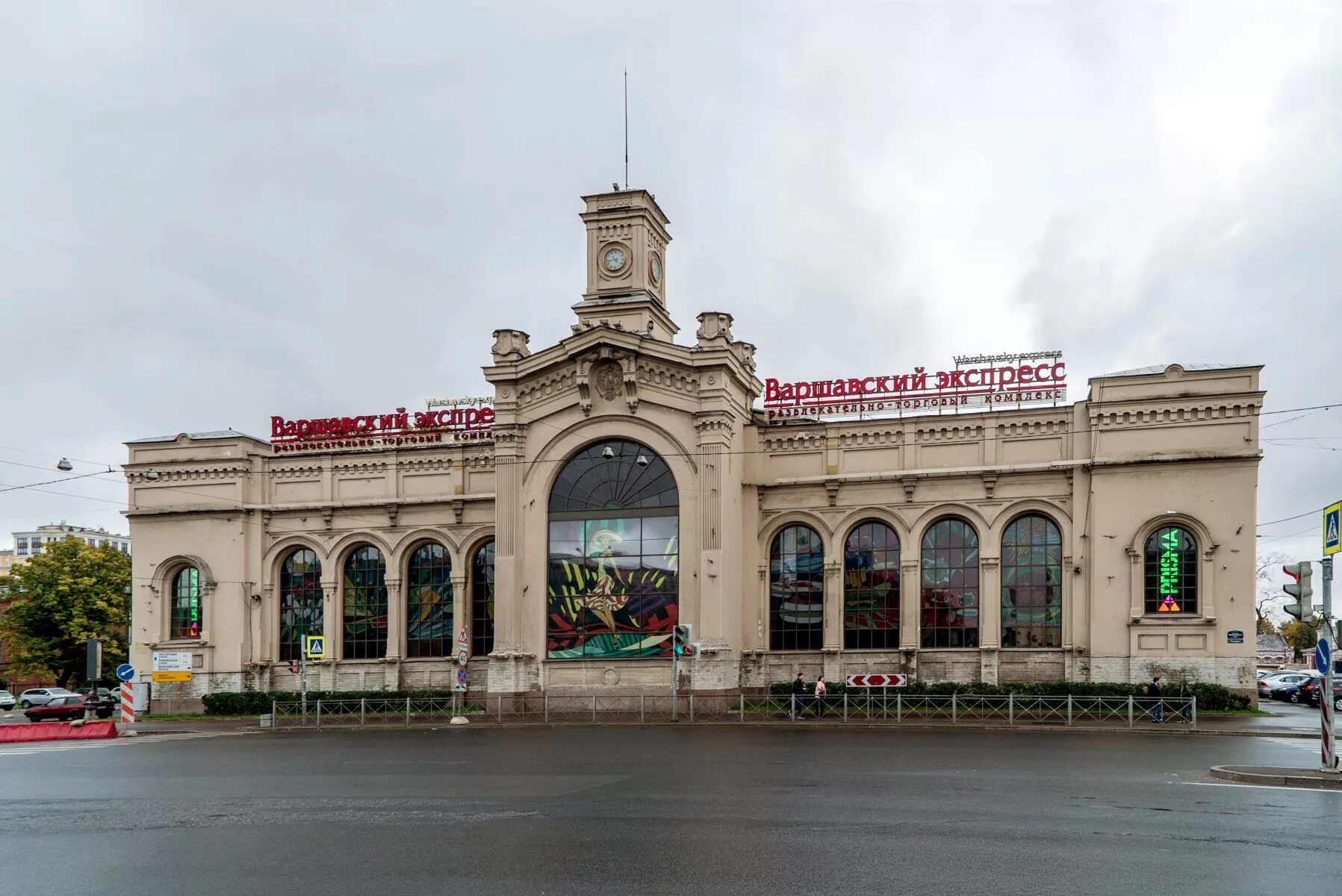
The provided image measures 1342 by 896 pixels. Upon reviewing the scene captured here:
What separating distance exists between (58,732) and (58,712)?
18209mm

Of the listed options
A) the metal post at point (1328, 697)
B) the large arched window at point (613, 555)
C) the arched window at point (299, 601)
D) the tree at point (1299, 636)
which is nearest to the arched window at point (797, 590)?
the large arched window at point (613, 555)

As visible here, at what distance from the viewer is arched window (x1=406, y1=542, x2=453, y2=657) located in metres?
48.3

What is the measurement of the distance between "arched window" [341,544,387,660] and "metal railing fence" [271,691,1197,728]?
2963mm

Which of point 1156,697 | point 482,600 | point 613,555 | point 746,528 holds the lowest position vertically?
point 1156,697

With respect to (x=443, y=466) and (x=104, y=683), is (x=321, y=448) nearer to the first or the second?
(x=443, y=466)

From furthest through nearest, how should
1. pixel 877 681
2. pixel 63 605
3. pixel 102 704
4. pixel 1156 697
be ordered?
pixel 63 605, pixel 102 704, pixel 877 681, pixel 1156 697

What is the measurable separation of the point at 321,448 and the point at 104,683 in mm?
35852

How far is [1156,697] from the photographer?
36094 millimetres

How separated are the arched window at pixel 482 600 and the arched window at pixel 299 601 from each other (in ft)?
23.7

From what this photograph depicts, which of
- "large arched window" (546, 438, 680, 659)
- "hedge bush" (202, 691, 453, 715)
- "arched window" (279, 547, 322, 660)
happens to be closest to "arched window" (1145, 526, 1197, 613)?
"large arched window" (546, 438, 680, 659)

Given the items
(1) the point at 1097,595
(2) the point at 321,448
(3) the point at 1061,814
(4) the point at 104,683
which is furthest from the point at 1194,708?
(4) the point at 104,683

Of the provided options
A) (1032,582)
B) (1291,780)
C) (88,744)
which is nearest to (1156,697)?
(1032,582)

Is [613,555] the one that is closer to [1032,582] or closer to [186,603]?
[1032,582]

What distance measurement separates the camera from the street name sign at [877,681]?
137ft
